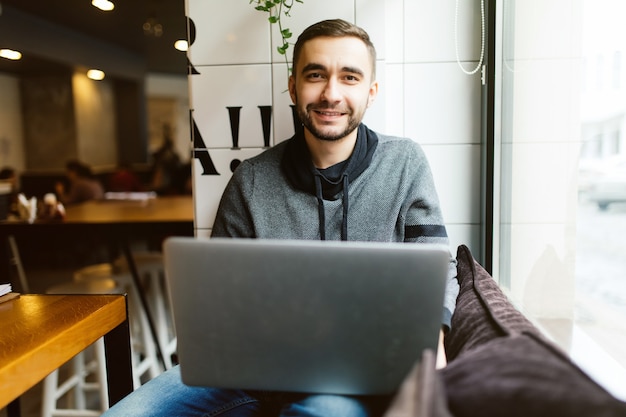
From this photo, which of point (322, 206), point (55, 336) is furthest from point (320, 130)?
point (55, 336)

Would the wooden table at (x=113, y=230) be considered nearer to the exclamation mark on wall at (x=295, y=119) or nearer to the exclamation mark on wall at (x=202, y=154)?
the exclamation mark on wall at (x=202, y=154)

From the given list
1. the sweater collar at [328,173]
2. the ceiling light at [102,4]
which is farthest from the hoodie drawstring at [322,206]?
the ceiling light at [102,4]

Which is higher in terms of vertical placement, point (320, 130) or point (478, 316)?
point (320, 130)

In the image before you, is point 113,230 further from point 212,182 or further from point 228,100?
point 228,100

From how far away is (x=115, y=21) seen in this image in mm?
6707

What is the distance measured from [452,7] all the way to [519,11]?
0.93 feet

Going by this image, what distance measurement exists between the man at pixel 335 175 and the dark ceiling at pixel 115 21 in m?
4.41

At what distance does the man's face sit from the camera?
59.7 inches

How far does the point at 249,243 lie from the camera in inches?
35.2

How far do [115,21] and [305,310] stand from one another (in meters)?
6.82

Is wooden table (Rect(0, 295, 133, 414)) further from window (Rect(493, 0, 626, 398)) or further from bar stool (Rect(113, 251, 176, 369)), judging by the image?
bar stool (Rect(113, 251, 176, 369))

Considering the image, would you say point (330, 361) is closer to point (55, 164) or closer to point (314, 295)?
point (314, 295)

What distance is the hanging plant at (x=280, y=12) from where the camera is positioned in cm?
182

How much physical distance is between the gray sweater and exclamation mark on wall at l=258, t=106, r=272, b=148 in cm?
36
